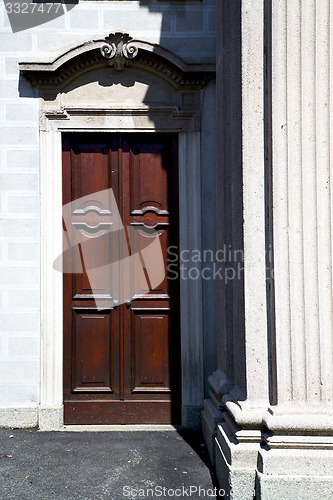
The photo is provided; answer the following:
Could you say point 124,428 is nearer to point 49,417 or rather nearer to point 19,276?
point 49,417

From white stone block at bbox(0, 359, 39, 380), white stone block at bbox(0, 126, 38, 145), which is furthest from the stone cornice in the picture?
white stone block at bbox(0, 359, 39, 380)

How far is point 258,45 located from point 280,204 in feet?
3.47

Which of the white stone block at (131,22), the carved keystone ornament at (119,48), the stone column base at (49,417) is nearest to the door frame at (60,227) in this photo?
the stone column base at (49,417)

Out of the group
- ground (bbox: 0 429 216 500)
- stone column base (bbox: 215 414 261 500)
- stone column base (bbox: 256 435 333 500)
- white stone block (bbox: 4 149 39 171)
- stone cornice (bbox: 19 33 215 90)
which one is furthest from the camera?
white stone block (bbox: 4 149 39 171)

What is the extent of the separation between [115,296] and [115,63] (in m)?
2.15

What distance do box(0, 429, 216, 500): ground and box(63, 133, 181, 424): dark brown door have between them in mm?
304

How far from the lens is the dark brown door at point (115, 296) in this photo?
4.56 metres

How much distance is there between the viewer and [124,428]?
177 inches

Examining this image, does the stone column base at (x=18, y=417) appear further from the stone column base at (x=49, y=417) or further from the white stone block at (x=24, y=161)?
the white stone block at (x=24, y=161)

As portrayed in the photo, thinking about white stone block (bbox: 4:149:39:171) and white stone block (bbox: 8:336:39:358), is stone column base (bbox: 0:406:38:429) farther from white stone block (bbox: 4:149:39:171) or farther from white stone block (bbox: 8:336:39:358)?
Answer: white stone block (bbox: 4:149:39:171)

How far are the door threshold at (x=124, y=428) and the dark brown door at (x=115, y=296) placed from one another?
5cm

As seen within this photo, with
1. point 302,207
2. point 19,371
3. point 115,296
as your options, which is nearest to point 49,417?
point 19,371

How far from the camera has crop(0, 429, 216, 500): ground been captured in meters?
3.28

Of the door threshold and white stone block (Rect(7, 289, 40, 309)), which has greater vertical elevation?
white stone block (Rect(7, 289, 40, 309))
